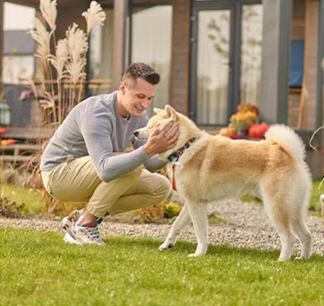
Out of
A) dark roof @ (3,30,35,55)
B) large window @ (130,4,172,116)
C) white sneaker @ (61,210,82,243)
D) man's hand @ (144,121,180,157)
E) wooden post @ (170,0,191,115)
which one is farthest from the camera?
dark roof @ (3,30,35,55)

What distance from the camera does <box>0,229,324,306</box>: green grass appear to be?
373cm

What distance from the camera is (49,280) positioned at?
13.4 feet

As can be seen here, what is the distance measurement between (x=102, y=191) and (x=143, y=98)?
75cm

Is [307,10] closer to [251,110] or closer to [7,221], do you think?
[251,110]

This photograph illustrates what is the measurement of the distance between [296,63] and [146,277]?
1076cm

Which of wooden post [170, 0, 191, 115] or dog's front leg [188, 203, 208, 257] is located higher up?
wooden post [170, 0, 191, 115]

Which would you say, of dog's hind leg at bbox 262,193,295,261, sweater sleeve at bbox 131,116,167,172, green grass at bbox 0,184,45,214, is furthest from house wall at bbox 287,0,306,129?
dog's hind leg at bbox 262,193,295,261

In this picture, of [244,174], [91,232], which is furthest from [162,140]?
[91,232]

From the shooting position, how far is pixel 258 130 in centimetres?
1104

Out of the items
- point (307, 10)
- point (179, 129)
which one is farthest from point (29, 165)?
point (307, 10)

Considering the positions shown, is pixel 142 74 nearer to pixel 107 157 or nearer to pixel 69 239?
pixel 107 157

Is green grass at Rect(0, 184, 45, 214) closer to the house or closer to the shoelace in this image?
the shoelace

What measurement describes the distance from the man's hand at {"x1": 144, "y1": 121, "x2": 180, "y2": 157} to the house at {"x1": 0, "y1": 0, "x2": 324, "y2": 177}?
313 inches

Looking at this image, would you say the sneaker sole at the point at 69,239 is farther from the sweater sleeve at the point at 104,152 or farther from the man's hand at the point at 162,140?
the man's hand at the point at 162,140
